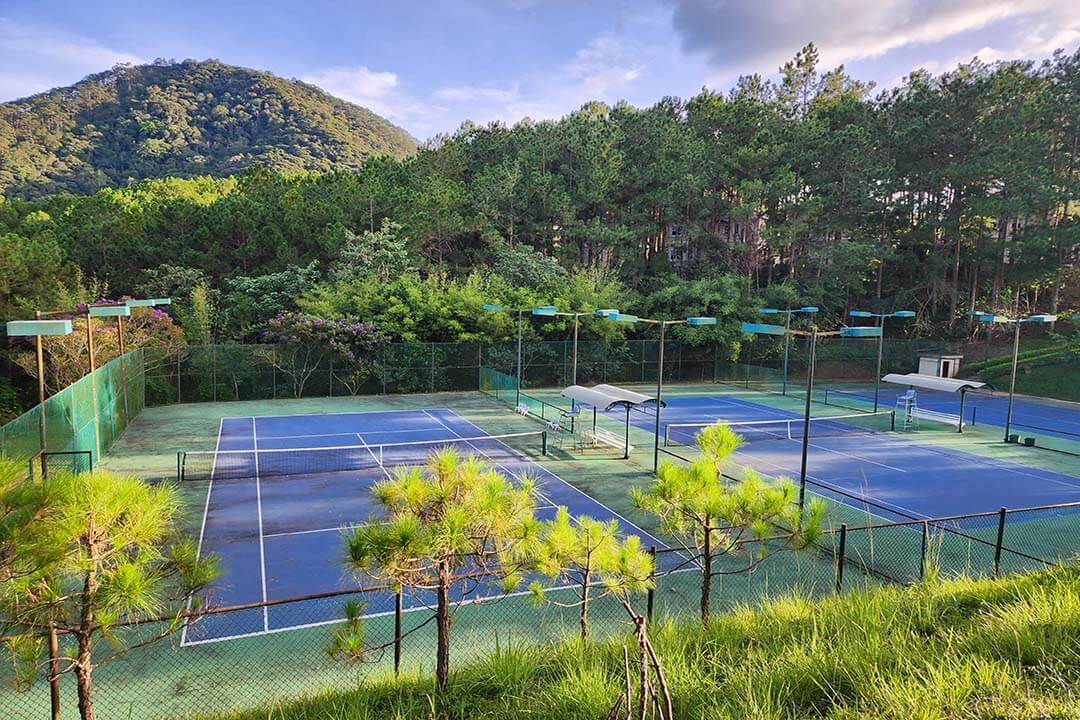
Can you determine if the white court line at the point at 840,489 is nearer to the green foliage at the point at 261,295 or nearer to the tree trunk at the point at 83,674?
the tree trunk at the point at 83,674

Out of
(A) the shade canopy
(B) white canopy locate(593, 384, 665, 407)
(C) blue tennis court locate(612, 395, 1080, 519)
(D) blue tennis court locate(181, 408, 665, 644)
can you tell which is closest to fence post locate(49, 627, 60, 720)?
(D) blue tennis court locate(181, 408, 665, 644)

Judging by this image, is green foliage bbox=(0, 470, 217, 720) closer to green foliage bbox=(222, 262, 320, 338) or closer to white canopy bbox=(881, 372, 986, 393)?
white canopy bbox=(881, 372, 986, 393)

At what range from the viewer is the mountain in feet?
183

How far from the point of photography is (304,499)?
50.5 feet

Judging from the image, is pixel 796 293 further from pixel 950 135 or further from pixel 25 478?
pixel 25 478

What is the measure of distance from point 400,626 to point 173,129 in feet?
233

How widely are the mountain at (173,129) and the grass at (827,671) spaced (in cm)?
6014

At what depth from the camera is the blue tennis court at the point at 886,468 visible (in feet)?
52.0

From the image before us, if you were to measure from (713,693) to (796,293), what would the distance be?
3931 cm

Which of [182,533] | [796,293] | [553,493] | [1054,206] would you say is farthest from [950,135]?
[182,533]

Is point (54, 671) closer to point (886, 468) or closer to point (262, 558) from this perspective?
point (262, 558)

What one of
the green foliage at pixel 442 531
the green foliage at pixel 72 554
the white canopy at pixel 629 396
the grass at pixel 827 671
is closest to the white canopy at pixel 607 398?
the white canopy at pixel 629 396

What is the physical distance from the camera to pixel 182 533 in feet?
42.6

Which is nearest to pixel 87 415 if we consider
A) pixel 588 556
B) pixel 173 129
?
pixel 588 556
